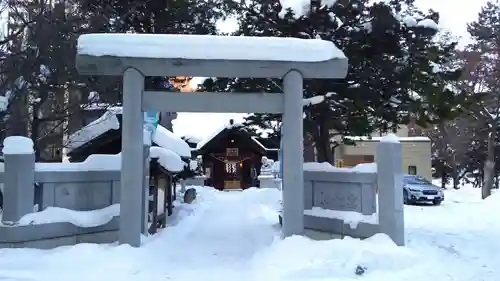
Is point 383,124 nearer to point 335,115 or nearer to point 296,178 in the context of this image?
point 335,115

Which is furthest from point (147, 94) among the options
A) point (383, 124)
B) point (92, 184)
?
point (383, 124)

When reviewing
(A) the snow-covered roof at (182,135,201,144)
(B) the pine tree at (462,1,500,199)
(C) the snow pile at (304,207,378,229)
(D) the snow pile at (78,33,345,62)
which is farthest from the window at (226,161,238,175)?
(D) the snow pile at (78,33,345,62)

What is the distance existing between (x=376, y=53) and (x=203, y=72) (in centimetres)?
Answer: 519

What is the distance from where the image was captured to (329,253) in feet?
28.6

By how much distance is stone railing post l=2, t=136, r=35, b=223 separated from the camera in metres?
8.93

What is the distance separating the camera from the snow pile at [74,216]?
9148 mm

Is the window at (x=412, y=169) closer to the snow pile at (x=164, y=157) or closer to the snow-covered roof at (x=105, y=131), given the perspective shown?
the snow-covered roof at (x=105, y=131)

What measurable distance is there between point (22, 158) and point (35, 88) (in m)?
4.62

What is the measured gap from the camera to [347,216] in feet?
33.6

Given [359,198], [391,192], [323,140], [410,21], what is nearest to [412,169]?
[323,140]

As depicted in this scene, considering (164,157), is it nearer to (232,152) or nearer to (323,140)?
(323,140)

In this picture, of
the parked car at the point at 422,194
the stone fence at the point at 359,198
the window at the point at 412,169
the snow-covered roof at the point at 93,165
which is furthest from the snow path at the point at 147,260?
the window at the point at 412,169

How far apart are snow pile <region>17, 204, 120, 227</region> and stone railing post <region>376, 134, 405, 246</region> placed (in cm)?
552

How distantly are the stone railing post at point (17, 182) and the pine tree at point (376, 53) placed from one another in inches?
271
